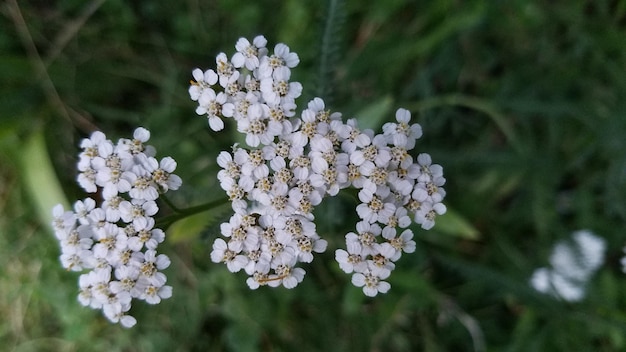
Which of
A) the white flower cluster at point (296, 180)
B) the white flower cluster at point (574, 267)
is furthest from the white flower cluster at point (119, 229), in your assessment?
the white flower cluster at point (574, 267)

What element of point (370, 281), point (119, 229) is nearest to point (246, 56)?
point (119, 229)

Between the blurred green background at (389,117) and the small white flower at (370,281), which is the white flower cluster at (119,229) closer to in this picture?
the small white flower at (370,281)

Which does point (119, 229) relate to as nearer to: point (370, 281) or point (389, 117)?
point (370, 281)

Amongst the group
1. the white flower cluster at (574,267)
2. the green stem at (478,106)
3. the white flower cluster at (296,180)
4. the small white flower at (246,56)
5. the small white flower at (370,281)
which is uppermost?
the green stem at (478,106)

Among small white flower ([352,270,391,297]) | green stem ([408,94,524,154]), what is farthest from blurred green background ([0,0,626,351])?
small white flower ([352,270,391,297])

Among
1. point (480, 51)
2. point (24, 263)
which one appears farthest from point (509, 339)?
point (24, 263)

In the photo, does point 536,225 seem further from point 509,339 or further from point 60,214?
point 60,214
